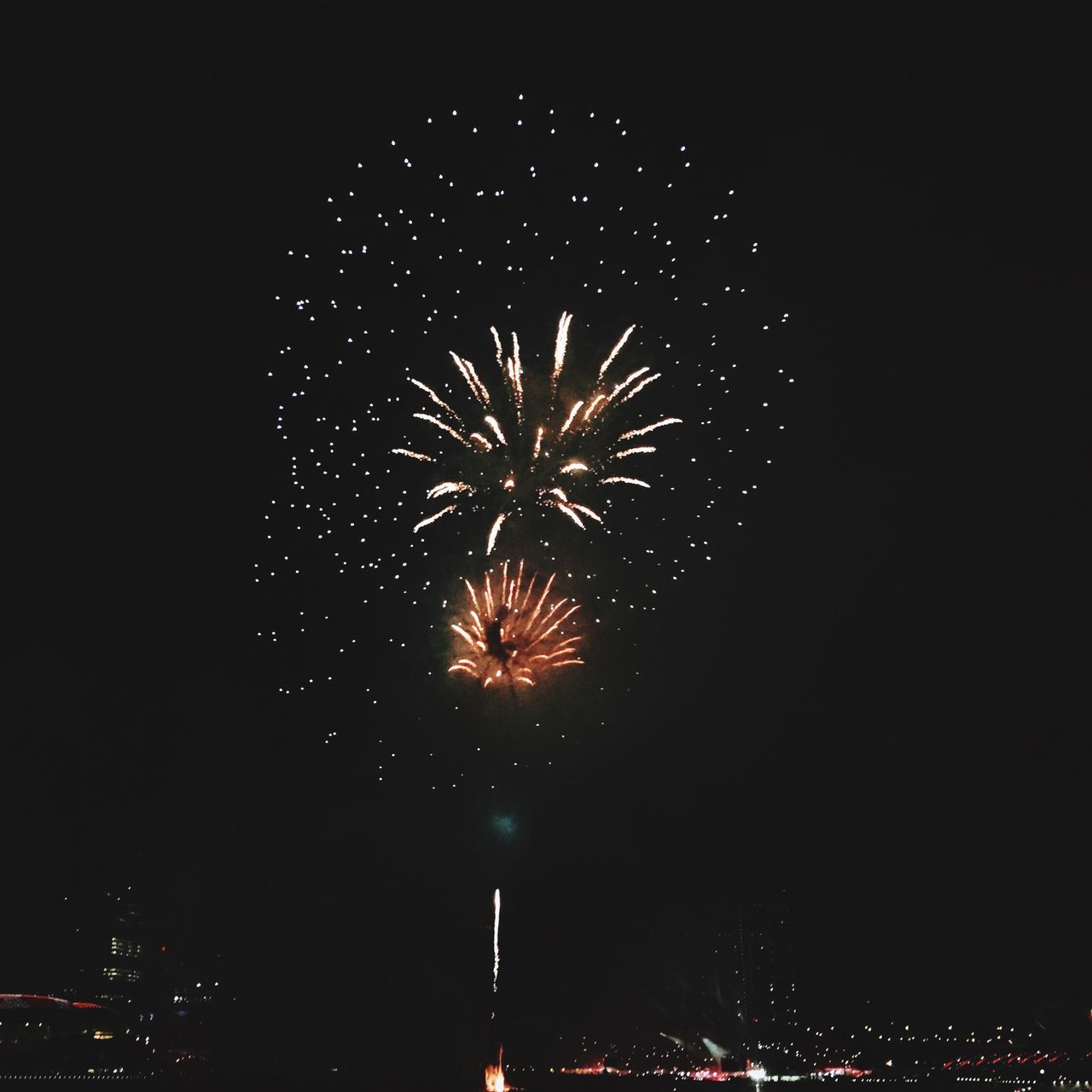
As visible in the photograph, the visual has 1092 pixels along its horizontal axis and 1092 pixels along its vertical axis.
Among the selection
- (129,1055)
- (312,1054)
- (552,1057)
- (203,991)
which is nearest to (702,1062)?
(552,1057)

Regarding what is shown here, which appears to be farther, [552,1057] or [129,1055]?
[552,1057]

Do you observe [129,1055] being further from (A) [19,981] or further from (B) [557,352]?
(A) [19,981]

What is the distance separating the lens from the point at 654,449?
2461 centimetres

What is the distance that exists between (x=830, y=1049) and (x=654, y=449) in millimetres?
127047

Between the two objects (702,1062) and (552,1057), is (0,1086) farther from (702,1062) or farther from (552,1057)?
(702,1062)

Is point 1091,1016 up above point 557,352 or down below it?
below

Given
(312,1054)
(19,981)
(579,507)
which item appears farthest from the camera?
(19,981)

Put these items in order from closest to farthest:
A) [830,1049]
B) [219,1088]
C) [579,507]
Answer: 1. [219,1088]
2. [579,507]
3. [830,1049]

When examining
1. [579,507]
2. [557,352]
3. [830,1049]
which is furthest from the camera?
[830,1049]

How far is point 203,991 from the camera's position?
2527 inches

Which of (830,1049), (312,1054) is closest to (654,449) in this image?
(312,1054)

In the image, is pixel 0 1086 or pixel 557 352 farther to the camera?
pixel 557 352

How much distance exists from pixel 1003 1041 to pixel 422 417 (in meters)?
141

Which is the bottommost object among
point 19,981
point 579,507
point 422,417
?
point 19,981
